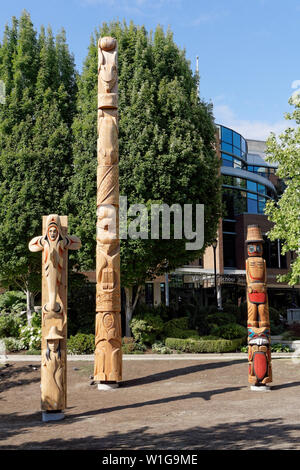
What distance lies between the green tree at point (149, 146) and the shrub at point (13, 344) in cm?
452

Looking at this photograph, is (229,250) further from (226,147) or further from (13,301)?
(13,301)

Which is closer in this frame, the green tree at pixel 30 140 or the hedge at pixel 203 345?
the hedge at pixel 203 345

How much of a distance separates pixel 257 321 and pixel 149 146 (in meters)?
10.5

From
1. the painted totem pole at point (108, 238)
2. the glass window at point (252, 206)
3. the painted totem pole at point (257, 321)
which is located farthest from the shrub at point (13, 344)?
the glass window at point (252, 206)

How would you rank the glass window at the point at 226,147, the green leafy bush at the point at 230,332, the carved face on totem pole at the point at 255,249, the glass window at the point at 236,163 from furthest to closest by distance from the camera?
the glass window at the point at 236,163 < the glass window at the point at 226,147 < the green leafy bush at the point at 230,332 < the carved face on totem pole at the point at 255,249

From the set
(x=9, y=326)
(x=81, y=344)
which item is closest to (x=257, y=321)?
(x=81, y=344)

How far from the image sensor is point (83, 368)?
17.3 metres

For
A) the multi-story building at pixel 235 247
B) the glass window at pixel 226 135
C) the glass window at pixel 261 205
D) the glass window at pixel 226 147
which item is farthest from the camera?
the glass window at pixel 226 135

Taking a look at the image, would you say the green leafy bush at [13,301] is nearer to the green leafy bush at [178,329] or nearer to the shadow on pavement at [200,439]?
the green leafy bush at [178,329]

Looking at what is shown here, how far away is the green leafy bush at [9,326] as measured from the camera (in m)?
22.2

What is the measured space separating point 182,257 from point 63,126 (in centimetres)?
868

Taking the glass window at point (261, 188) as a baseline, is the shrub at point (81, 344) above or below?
below

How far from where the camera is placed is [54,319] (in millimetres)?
11156

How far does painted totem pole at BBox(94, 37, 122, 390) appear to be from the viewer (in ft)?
47.2
